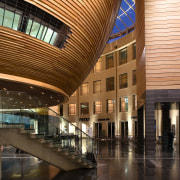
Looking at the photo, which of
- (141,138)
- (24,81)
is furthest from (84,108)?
(24,81)

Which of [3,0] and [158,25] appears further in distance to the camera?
[158,25]

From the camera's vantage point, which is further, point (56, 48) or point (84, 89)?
point (84, 89)

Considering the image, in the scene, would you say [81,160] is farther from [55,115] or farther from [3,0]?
[3,0]

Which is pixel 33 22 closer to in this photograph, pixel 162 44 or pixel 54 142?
pixel 54 142

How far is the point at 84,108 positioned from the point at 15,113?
33013mm

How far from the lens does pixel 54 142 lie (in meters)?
11.4

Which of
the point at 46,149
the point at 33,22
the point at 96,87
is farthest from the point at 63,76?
the point at 96,87

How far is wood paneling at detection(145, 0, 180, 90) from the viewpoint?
59.5 ft

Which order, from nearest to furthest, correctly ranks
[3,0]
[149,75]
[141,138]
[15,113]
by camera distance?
1. [3,0]
2. [15,113]
3. [149,75]
4. [141,138]


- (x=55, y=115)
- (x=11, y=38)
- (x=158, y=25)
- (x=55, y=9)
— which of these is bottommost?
(x=55, y=115)

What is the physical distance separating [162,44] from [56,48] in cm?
861

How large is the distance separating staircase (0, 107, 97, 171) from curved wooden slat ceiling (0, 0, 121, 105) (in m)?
3.36

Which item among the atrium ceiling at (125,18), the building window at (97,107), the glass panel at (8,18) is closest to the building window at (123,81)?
the building window at (97,107)

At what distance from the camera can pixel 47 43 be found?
1262cm
